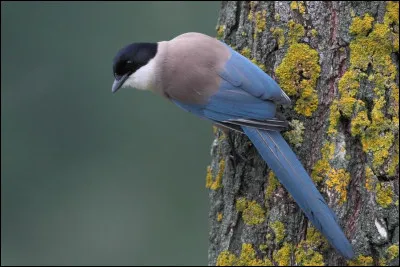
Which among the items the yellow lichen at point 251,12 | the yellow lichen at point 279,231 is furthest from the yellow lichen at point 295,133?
the yellow lichen at point 251,12

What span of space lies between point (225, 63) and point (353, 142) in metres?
0.64

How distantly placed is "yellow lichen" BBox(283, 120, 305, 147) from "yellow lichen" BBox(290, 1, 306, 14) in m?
0.50

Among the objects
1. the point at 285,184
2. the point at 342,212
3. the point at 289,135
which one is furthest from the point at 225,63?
the point at 342,212

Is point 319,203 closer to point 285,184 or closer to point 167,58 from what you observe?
point 285,184

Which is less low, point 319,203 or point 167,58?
point 167,58

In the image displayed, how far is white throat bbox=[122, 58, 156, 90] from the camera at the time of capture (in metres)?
3.23

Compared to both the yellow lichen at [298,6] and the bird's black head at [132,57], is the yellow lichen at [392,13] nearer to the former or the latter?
the yellow lichen at [298,6]

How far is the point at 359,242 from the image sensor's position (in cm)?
267

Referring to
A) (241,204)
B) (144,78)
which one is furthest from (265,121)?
(144,78)

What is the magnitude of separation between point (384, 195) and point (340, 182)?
0.57ft

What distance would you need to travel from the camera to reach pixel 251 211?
2.94m

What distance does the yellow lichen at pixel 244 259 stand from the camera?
287cm

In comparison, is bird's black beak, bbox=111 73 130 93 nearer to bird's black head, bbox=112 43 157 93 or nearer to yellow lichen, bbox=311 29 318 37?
bird's black head, bbox=112 43 157 93

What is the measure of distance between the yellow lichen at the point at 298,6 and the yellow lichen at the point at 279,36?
118 mm
